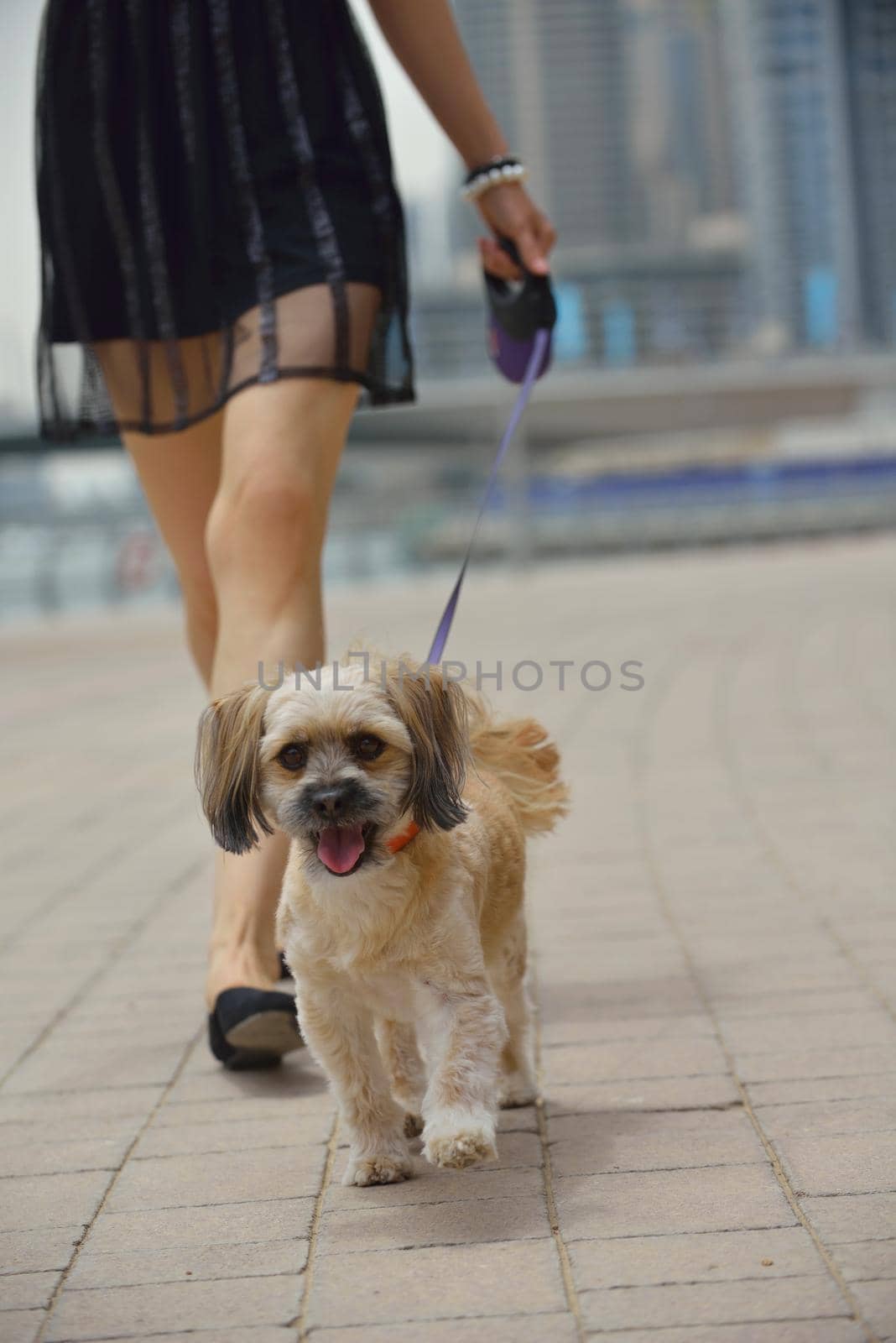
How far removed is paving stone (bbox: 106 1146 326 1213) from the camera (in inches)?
104

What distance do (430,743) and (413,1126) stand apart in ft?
2.71

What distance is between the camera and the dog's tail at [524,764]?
3.15 m

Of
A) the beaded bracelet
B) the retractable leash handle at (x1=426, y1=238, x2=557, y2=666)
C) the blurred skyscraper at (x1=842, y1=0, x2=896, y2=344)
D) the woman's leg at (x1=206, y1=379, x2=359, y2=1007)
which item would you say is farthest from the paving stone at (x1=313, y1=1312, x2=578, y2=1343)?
the blurred skyscraper at (x1=842, y1=0, x2=896, y2=344)

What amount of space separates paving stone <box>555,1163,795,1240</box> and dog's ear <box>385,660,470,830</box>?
1.97 feet

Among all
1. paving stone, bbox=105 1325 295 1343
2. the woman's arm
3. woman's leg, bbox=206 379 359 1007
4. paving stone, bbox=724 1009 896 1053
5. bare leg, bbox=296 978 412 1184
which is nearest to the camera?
paving stone, bbox=105 1325 295 1343

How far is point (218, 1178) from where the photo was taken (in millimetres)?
2732

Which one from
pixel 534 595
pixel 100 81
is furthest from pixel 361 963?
pixel 534 595

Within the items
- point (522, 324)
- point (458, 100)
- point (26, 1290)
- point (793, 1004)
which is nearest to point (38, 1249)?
point (26, 1290)

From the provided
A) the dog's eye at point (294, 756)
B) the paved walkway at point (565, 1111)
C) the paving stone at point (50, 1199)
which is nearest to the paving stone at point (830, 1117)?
the paved walkway at point (565, 1111)

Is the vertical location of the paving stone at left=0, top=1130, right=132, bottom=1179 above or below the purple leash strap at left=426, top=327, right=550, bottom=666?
below

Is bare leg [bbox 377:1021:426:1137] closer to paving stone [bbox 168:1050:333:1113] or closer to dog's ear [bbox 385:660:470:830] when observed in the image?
paving stone [bbox 168:1050:333:1113]

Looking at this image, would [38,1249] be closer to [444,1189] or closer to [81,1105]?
[444,1189]

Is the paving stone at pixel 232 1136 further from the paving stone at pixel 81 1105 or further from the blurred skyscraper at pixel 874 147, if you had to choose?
the blurred skyscraper at pixel 874 147

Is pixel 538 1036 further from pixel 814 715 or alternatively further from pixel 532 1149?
pixel 814 715
